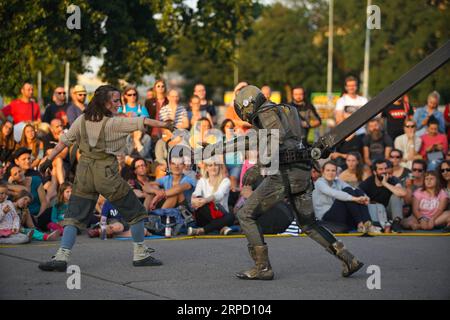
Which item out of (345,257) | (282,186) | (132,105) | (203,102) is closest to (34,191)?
(132,105)

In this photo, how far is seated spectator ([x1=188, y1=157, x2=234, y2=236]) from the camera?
11.5 meters

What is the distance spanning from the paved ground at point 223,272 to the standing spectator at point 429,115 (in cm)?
437

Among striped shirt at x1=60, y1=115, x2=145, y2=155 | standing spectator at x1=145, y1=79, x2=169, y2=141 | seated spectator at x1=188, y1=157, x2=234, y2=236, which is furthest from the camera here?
standing spectator at x1=145, y1=79, x2=169, y2=141

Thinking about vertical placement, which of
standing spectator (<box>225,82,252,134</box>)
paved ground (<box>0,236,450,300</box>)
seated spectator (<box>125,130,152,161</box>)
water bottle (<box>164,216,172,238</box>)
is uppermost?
standing spectator (<box>225,82,252,134</box>)

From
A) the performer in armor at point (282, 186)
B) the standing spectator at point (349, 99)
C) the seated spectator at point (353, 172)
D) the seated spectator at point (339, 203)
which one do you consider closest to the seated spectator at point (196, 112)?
the standing spectator at point (349, 99)

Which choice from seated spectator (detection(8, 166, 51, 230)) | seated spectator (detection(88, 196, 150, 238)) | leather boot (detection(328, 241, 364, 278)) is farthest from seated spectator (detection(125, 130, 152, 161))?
leather boot (detection(328, 241, 364, 278))

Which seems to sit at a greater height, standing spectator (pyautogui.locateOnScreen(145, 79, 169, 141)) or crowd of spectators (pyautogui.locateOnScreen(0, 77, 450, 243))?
standing spectator (pyautogui.locateOnScreen(145, 79, 169, 141))

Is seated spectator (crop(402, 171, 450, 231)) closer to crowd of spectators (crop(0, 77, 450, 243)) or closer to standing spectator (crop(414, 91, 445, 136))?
crowd of spectators (crop(0, 77, 450, 243))

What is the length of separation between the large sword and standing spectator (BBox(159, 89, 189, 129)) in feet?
19.7

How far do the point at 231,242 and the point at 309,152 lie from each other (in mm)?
3117

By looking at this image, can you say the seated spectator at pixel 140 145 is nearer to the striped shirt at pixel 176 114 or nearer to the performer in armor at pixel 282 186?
the striped shirt at pixel 176 114

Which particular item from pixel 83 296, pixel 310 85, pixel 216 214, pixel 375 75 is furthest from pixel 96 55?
pixel 310 85

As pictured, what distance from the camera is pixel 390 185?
40.6 feet

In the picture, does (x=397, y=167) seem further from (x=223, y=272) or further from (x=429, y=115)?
(x=223, y=272)
